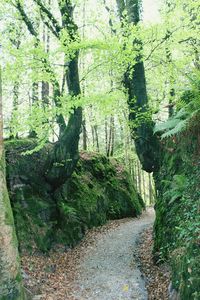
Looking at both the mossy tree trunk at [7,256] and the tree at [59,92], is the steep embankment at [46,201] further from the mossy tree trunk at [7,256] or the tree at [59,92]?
the mossy tree trunk at [7,256]

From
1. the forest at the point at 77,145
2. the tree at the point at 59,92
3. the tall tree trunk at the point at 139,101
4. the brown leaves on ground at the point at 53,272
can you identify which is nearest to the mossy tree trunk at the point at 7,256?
the forest at the point at 77,145

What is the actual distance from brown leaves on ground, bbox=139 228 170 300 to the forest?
4 cm

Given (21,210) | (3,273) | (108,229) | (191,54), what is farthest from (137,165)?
(3,273)

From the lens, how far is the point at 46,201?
35.5ft

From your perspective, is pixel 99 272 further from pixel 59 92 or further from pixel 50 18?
pixel 50 18

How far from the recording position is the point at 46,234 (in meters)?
9.97

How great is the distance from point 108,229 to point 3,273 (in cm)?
983

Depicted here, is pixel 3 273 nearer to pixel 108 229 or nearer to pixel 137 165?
pixel 108 229

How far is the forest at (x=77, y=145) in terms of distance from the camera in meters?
6.61

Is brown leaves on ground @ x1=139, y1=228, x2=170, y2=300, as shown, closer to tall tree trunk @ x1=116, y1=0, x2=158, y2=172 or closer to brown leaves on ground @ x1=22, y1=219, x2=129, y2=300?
brown leaves on ground @ x1=22, y1=219, x2=129, y2=300

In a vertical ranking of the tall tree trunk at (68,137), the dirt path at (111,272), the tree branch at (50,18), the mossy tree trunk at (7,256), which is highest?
the tree branch at (50,18)

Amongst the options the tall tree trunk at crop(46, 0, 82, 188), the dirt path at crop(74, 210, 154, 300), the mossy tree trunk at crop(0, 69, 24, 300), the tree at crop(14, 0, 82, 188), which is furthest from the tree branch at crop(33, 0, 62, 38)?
the dirt path at crop(74, 210, 154, 300)

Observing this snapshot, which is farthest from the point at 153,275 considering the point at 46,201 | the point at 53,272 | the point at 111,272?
the point at 46,201

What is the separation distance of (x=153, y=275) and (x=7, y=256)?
478 cm
